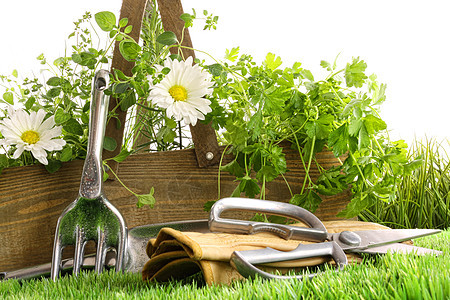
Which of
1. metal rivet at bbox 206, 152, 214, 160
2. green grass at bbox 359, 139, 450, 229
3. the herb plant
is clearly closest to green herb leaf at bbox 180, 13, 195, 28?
the herb plant

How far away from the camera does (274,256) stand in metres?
0.50

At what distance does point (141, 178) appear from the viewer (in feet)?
3.00

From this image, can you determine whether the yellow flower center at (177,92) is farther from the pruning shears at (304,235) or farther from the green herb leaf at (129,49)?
the pruning shears at (304,235)

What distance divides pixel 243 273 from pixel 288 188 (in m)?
0.55

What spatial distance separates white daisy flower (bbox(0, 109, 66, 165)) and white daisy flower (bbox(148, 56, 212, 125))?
0.21 metres

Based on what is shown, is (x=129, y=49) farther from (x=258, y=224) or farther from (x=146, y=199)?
(x=258, y=224)

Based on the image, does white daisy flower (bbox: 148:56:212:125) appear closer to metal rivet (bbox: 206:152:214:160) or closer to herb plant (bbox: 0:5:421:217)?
herb plant (bbox: 0:5:421:217)

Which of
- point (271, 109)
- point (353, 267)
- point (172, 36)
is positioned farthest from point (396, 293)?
point (172, 36)

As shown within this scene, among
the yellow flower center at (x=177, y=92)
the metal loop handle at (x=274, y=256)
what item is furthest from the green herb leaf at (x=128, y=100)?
the metal loop handle at (x=274, y=256)

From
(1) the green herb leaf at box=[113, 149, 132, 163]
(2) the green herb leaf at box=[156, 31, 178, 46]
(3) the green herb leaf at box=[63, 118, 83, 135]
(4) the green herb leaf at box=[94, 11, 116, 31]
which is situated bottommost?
(1) the green herb leaf at box=[113, 149, 132, 163]

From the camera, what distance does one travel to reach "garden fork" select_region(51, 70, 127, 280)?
723 mm

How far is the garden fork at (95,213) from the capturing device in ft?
2.37

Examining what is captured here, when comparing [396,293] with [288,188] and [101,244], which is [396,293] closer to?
[101,244]

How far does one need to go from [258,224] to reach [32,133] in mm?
466
